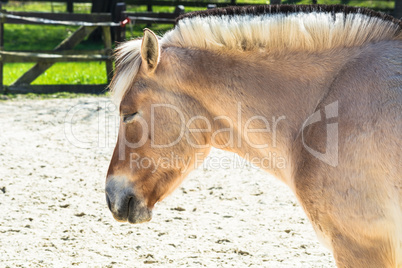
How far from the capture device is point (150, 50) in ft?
8.56

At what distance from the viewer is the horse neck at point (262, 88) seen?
253cm

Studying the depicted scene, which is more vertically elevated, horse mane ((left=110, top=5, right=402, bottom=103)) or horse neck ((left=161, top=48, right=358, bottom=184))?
horse mane ((left=110, top=5, right=402, bottom=103))

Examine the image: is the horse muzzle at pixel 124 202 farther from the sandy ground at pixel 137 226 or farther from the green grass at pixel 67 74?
the green grass at pixel 67 74

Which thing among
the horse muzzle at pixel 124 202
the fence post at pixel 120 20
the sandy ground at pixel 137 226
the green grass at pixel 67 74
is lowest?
the sandy ground at pixel 137 226

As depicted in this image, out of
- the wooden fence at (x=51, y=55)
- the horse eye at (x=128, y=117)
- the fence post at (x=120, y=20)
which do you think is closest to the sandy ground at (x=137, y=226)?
the horse eye at (x=128, y=117)

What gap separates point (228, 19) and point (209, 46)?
7.4 inches

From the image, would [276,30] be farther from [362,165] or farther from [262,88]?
[362,165]

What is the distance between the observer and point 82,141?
7090mm

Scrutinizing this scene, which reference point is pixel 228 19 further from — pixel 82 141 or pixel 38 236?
pixel 82 141

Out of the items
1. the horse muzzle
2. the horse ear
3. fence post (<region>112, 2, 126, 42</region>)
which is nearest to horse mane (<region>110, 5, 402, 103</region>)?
the horse ear

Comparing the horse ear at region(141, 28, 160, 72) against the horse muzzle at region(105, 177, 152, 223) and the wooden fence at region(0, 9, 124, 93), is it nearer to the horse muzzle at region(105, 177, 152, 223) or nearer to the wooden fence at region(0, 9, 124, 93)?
the horse muzzle at region(105, 177, 152, 223)

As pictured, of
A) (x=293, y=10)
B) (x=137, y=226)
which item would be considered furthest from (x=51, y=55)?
(x=293, y=10)

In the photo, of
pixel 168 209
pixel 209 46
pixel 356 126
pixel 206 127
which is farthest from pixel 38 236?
pixel 356 126

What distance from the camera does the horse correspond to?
2.28 metres
